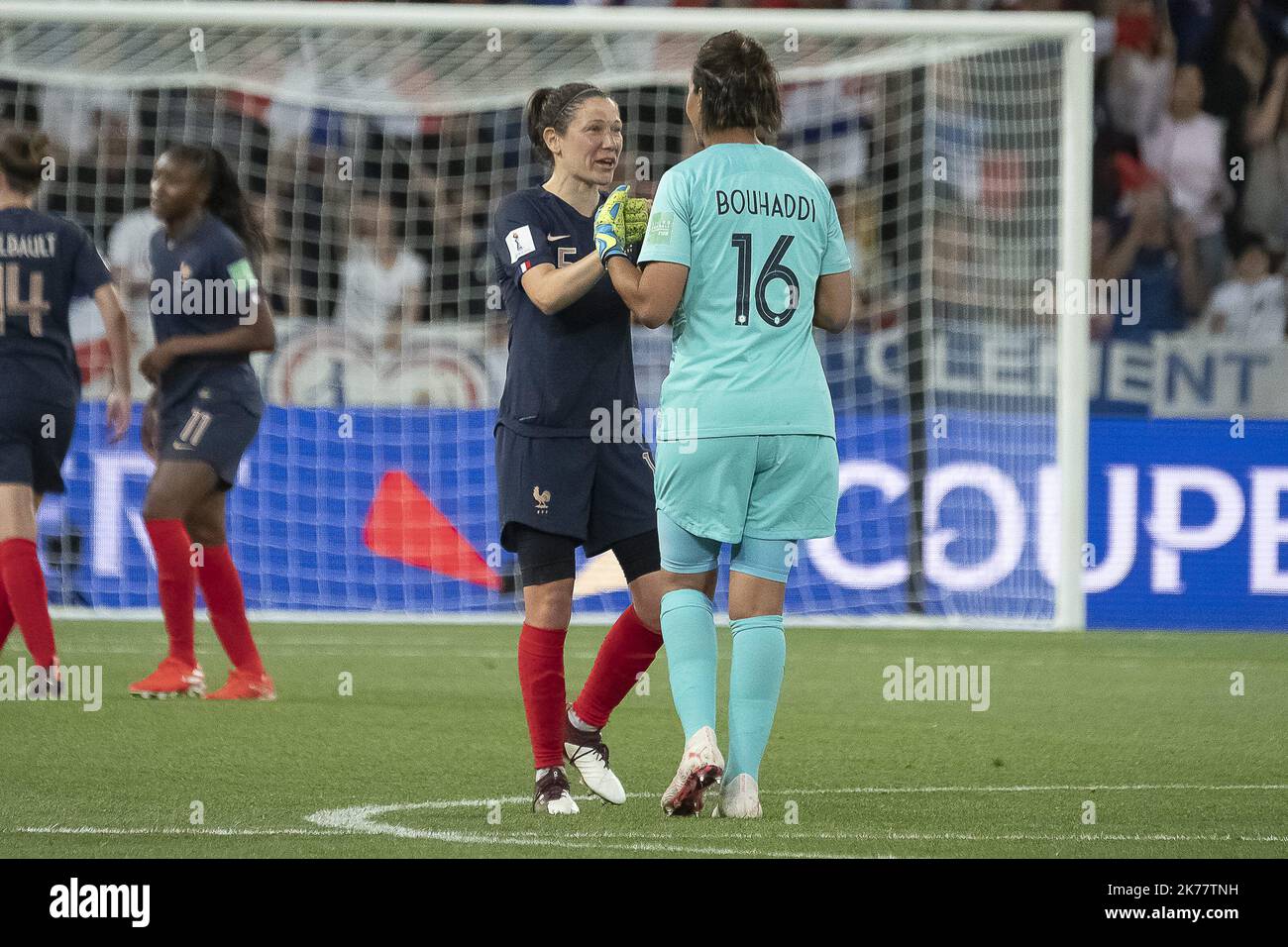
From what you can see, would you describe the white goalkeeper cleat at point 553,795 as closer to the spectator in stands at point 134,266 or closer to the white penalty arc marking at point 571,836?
the white penalty arc marking at point 571,836

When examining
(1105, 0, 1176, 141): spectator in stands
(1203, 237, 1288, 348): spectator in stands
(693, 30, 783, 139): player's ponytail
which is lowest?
(693, 30, 783, 139): player's ponytail

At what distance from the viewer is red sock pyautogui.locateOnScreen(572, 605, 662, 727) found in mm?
5625

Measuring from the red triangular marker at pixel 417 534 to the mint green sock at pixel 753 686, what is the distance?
7.07m

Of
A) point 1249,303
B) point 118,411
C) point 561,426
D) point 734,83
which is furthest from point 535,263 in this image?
point 1249,303

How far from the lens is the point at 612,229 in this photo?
16.4 feet

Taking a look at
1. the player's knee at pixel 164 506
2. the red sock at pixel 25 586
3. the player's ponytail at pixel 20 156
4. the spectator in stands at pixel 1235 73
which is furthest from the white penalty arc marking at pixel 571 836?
the spectator in stands at pixel 1235 73

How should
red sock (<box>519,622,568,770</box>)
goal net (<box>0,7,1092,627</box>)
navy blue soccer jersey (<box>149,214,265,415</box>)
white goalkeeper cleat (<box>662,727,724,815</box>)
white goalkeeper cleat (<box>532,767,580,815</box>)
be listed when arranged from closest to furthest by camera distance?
1. white goalkeeper cleat (<box>662,727,724,815</box>)
2. white goalkeeper cleat (<box>532,767,580,815</box>)
3. red sock (<box>519,622,568,770</box>)
4. navy blue soccer jersey (<box>149,214,265,415</box>)
5. goal net (<box>0,7,1092,627</box>)

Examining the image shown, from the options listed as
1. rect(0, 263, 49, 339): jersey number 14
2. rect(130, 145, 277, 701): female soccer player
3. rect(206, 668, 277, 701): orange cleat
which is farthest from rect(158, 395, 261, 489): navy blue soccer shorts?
rect(206, 668, 277, 701): orange cleat

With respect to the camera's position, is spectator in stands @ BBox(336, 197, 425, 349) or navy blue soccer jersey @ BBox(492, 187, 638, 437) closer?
navy blue soccer jersey @ BBox(492, 187, 638, 437)

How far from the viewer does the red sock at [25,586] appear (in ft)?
24.6

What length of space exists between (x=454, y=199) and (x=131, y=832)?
877cm

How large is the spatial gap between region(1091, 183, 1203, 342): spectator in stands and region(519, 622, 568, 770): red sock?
8.81 metres

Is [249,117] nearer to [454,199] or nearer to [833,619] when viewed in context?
[454,199]

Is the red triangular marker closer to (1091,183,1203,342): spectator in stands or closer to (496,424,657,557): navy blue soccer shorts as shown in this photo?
(1091,183,1203,342): spectator in stands
